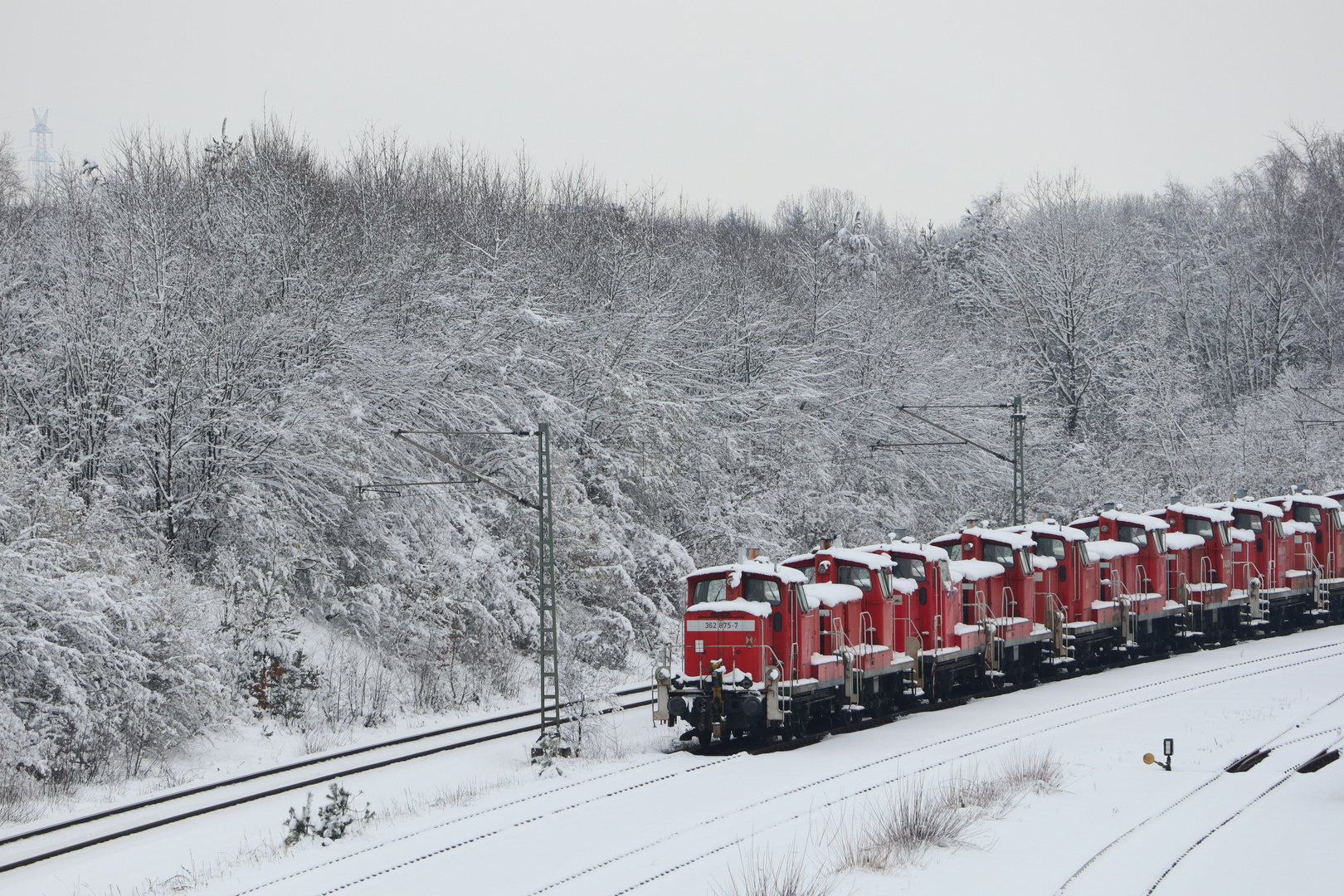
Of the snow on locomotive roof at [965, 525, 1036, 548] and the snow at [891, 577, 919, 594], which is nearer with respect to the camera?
the snow at [891, 577, 919, 594]

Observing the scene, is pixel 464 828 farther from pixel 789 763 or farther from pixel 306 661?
pixel 306 661

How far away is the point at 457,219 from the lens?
144 feet

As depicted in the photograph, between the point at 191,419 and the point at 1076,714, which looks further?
the point at 191,419

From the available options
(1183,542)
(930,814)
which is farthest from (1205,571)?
(930,814)

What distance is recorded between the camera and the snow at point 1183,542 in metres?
32.3

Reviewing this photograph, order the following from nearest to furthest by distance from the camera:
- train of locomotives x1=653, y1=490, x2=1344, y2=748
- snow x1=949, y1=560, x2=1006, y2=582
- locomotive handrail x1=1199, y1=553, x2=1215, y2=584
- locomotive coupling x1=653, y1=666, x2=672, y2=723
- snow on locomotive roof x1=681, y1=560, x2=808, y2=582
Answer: locomotive coupling x1=653, y1=666, x2=672, y2=723, train of locomotives x1=653, y1=490, x2=1344, y2=748, snow on locomotive roof x1=681, y1=560, x2=808, y2=582, snow x1=949, y1=560, x2=1006, y2=582, locomotive handrail x1=1199, y1=553, x2=1215, y2=584

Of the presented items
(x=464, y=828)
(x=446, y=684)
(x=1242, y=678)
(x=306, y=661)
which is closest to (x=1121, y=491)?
(x=1242, y=678)

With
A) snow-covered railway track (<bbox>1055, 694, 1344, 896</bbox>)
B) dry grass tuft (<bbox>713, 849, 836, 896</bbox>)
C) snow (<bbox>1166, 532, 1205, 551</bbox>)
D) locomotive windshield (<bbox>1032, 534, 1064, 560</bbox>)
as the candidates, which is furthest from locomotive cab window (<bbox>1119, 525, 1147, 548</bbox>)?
dry grass tuft (<bbox>713, 849, 836, 896</bbox>)

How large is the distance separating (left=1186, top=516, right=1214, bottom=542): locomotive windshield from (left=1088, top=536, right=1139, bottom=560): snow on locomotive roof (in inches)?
142

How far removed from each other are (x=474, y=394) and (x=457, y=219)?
11887 mm

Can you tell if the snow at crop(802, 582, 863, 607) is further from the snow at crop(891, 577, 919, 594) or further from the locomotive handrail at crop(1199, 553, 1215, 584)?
the locomotive handrail at crop(1199, 553, 1215, 584)

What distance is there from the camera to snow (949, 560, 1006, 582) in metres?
25.6

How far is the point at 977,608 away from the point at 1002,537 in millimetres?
1939

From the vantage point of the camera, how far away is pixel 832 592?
2167cm
